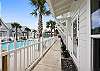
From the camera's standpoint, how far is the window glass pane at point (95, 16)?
10.3ft

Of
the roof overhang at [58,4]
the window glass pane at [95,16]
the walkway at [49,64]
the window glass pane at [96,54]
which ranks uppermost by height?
the roof overhang at [58,4]

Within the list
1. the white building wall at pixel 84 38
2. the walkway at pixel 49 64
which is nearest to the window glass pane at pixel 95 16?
the white building wall at pixel 84 38

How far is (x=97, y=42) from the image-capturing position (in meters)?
3.19

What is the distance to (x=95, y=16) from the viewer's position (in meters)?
3.32

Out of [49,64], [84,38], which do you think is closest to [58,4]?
[49,64]

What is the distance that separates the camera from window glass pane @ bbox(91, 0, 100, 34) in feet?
10.3

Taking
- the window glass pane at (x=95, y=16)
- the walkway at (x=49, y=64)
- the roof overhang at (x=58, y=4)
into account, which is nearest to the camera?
the window glass pane at (x=95, y=16)

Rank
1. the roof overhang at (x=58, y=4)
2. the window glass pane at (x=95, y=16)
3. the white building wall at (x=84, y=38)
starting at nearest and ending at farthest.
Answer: the window glass pane at (x=95, y=16) → the white building wall at (x=84, y=38) → the roof overhang at (x=58, y=4)

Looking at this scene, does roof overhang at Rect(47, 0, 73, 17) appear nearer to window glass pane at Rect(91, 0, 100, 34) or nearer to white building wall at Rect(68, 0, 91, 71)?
white building wall at Rect(68, 0, 91, 71)

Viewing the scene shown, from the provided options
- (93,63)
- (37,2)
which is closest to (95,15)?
(93,63)

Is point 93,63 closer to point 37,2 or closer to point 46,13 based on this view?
point 37,2

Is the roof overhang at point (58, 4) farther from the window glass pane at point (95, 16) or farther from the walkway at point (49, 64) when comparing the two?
the window glass pane at point (95, 16)

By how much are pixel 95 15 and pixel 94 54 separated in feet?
2.16

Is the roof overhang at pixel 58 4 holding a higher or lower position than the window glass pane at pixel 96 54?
higher
